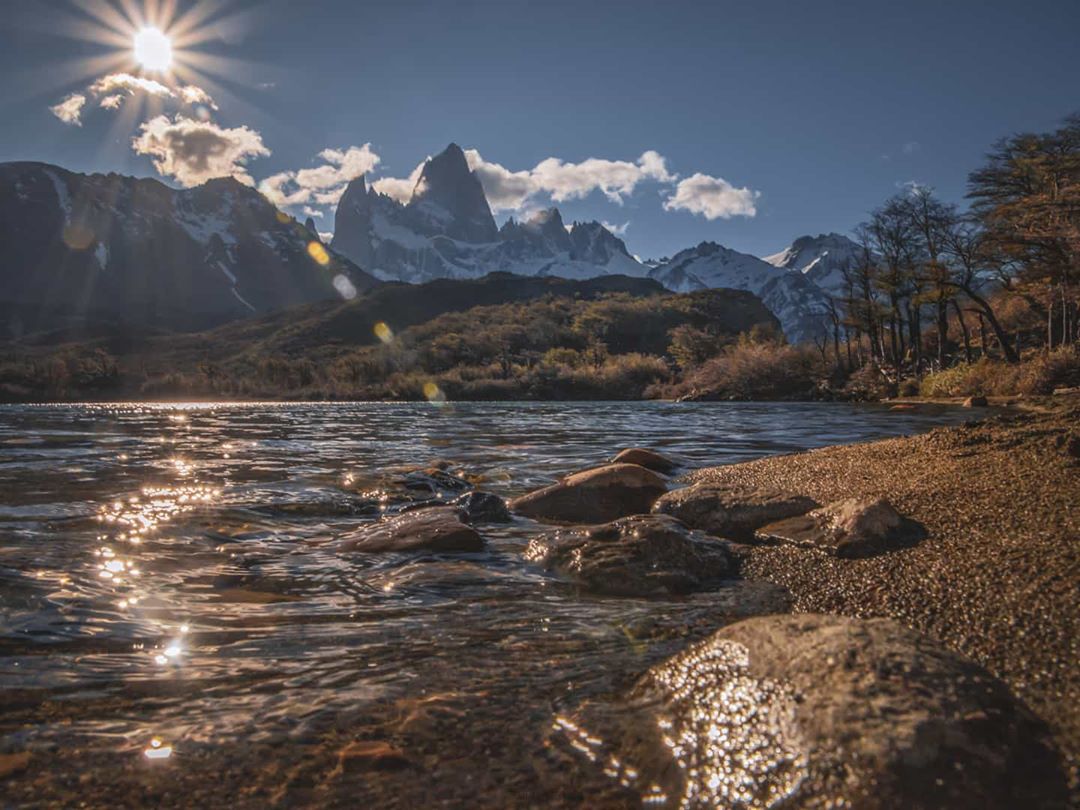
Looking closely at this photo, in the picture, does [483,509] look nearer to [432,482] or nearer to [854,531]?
[432,482]

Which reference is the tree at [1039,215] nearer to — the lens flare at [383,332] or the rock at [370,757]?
the rock at [370,757]

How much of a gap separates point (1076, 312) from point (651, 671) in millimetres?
44328

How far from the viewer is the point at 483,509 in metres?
8.02

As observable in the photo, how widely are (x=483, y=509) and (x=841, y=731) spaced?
5942 mm

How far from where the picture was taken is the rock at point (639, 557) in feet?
16.6

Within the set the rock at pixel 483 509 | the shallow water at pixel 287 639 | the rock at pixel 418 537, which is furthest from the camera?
the rock at pixel 483 509

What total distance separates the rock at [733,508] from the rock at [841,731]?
3.68 metres

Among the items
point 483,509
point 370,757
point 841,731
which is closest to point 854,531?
point 841,731

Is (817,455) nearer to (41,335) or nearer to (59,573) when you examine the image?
(59,573)

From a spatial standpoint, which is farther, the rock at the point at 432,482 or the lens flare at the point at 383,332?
the lens flare at the point at 383,332

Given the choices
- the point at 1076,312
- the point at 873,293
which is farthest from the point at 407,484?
the point at 873,293

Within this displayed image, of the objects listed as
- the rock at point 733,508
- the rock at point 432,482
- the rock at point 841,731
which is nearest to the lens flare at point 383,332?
the rock at point 432,482

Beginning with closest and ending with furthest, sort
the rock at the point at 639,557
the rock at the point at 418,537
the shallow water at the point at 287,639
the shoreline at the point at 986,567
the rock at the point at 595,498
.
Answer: the shallow water at the point at 287,639, the shoreline at the point at 986,567, the rock at the point at 639,557, the rock at the point at 418,537, the rock at the point at 595,498

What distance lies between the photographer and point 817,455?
11859mm
